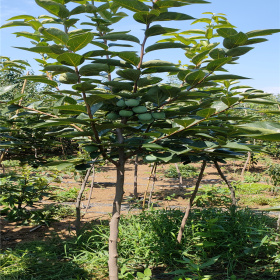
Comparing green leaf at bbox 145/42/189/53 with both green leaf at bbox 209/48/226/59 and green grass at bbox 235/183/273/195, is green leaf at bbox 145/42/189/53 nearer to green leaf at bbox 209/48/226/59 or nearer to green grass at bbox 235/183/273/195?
green leaf at bbox 209/48/226/59

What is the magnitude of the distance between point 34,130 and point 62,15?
111 cm

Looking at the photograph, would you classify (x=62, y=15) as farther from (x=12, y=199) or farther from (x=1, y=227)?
(x=1, y=227)

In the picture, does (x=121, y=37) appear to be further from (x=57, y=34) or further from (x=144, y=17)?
(x=57, y=34)

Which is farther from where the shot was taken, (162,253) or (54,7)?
(162,253)

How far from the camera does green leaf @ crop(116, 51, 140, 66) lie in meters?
1.35

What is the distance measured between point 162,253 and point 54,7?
274 centimetres

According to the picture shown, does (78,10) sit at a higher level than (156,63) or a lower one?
higher

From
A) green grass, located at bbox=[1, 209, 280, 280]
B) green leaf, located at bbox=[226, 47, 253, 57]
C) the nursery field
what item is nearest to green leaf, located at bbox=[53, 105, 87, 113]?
green leaf, located at bbox=[226, 47, 253, 57]

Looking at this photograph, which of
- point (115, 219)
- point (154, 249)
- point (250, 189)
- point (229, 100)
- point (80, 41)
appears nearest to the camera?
point (80, 41)

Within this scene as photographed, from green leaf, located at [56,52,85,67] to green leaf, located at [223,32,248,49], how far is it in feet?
2.05

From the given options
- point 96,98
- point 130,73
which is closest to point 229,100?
point 130,73

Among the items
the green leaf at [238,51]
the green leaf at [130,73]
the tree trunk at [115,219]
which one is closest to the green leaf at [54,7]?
the green leaf at [130,73]

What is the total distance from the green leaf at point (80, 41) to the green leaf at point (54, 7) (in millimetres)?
281

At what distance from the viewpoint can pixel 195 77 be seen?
53.6 inches
